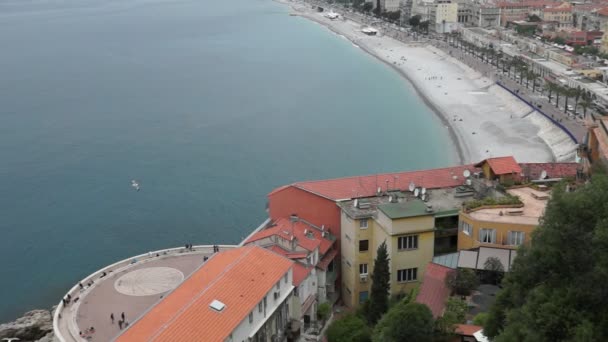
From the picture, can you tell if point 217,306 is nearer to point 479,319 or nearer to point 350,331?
point 350,331

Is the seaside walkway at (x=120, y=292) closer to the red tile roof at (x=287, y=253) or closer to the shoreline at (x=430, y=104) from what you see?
the red tile roof at (x=287, y=253)

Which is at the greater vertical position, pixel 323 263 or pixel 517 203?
pixel 517 203

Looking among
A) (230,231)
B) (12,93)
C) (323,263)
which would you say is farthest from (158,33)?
(323,263)

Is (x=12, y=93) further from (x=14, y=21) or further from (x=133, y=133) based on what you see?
(x=14, y=21)

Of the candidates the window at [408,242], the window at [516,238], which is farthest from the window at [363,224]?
the window at [516,238]

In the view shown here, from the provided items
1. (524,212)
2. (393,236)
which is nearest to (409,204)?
(393,236)

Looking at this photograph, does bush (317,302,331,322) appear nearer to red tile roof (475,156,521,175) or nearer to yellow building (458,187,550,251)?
yellow building (458,187,550,251)

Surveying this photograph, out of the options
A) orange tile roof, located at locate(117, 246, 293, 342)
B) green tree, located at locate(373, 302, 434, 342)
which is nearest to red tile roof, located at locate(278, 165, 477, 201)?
orange tile roof, located at locate(117, 246, 293, 342)
